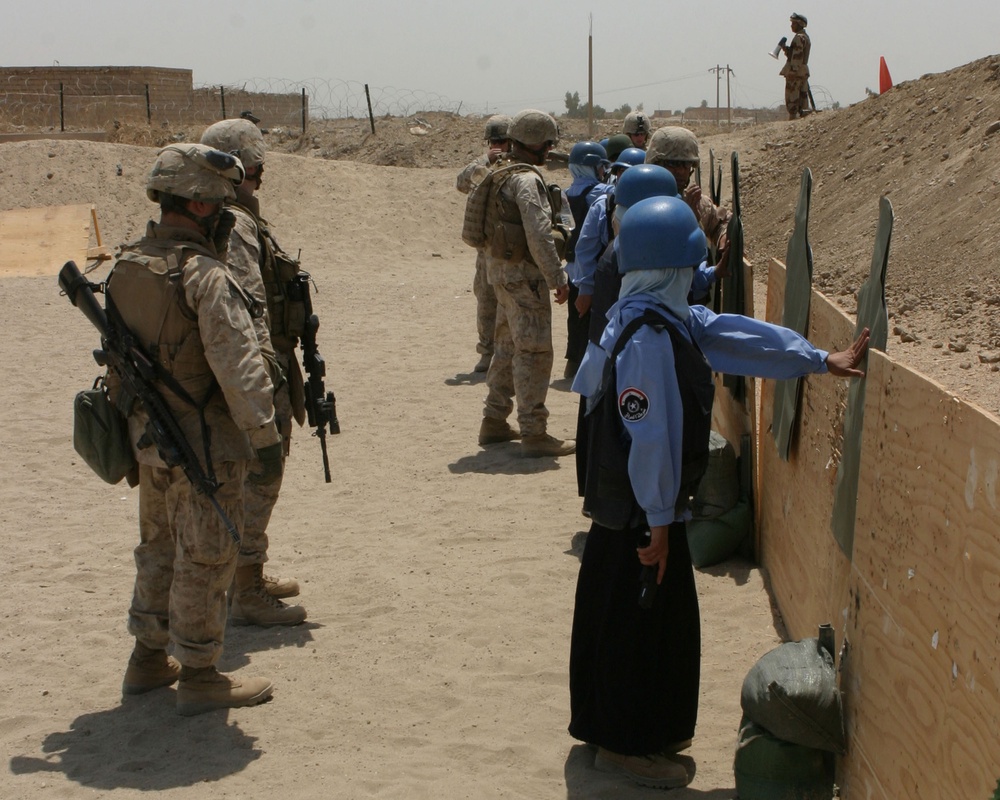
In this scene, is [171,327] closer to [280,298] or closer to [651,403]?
[280,298]

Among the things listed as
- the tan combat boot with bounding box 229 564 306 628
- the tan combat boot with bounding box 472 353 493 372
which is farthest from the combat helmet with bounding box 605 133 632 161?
the tan combat boot with bounding box 229 564 306 628

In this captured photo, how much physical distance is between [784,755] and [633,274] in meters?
1.38

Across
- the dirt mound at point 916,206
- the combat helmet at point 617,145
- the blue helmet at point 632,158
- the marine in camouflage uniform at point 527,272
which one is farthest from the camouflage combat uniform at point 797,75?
the marine in camouflage uniform at point 527,272

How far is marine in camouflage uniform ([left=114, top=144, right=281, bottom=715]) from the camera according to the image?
3594mm

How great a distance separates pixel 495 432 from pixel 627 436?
4.40m

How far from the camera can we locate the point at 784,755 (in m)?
3.08

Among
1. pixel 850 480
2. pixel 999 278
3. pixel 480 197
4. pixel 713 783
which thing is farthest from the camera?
pixel 999 278

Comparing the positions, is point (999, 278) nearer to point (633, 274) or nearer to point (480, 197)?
point (480, 197)

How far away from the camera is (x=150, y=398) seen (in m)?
3.65

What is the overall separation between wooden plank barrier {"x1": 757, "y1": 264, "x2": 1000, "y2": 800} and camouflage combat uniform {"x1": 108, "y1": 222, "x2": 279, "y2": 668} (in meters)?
1.88

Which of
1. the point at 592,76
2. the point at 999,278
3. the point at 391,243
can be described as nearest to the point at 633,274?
the point at 999,278

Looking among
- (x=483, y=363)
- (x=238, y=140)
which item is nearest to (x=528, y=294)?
(x=238, y=140)

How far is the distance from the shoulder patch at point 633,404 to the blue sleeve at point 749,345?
0.38 m

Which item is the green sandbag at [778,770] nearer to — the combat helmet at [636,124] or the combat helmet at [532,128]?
the combat helmet at [532,128]
